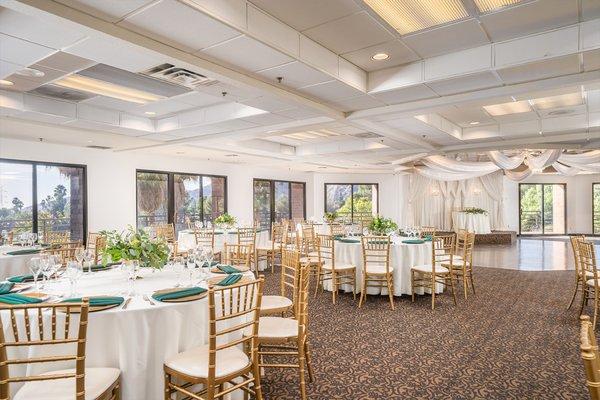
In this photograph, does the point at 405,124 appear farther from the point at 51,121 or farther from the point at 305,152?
the point at 51,121

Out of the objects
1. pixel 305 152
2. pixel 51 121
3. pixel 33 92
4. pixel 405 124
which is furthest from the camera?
pixel 305 152

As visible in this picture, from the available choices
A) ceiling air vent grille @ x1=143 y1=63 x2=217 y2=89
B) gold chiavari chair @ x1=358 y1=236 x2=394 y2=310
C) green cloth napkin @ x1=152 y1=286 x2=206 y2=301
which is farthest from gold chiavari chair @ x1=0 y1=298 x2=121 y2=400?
gold chiavari chair @ x1=358 y1=236 x2=394 y2=310

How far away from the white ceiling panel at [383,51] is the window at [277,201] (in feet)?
31.1

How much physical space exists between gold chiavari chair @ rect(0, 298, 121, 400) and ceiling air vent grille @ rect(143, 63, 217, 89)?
2.66 meters

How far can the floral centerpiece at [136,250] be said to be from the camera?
3.12 m

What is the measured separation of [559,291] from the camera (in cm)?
652

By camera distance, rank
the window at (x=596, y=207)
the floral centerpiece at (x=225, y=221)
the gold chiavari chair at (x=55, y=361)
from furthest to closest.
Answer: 1. the window at (x=596, y=207)
2. the floral centerpiece at (x=225, y=221)
3. the gold chiavari chair at (x=55, y=361)

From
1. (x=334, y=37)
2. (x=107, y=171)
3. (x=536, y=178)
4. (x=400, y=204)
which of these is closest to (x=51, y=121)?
(x=107, y=171)

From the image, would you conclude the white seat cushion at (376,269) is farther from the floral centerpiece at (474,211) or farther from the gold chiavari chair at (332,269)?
the floral centerpiece at (474,211)

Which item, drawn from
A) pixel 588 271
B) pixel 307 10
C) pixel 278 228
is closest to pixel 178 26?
pixel 307 10

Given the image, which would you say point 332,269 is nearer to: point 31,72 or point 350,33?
point 350,33

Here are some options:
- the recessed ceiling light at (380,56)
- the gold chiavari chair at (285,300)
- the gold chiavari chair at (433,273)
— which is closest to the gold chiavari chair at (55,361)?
the gold chiavari chair at (285,300)

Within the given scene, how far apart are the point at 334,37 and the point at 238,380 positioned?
3319 millimetres

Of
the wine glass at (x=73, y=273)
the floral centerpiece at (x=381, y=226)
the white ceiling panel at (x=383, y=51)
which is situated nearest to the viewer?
the wine glass at (x=73, y=273)
